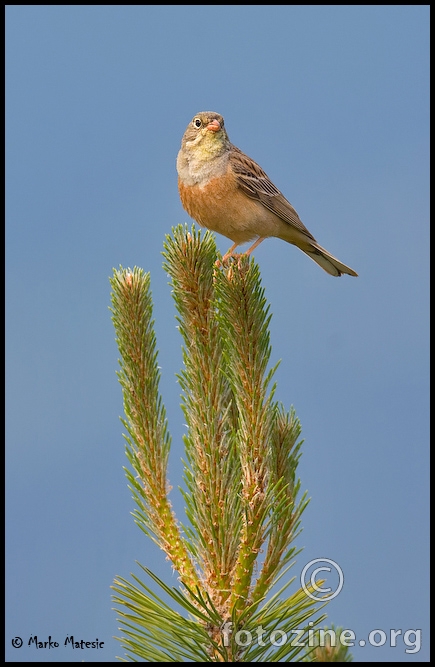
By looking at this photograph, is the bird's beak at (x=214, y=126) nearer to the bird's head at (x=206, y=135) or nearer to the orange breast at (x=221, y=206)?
the bird's head at (x=206, y=135)

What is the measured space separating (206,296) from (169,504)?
88 cm

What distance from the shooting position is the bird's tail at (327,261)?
630 centimetres

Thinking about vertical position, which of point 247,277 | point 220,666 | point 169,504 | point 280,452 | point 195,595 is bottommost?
point 220,666

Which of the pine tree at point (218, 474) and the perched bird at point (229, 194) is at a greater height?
the perched bird at point (229, 194)

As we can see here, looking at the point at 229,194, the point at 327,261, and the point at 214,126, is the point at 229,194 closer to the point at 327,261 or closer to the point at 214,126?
the point at 214,126

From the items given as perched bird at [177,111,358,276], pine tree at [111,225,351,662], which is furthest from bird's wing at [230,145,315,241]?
pine tree at [111,225,351,662]

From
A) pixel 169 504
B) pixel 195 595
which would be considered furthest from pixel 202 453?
pixel 195 595

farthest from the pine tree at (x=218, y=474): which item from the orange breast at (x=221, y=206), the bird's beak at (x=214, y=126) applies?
the bird's beak at (x=214, y=126)

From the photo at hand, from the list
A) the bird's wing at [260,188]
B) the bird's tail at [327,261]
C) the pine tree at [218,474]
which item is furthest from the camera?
the bird's tail at [327,261]

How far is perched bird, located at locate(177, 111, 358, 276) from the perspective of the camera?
5.69 m

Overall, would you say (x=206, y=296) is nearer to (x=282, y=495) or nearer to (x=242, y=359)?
(x=242, y=359)

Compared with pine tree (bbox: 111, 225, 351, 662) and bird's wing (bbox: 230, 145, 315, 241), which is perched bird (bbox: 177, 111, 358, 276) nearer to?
bird's wing (bbox: 230, 145, 315, 241)

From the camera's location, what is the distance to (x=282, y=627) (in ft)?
7.89

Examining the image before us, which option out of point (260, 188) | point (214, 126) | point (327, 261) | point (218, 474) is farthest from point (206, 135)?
point (218, 474)
